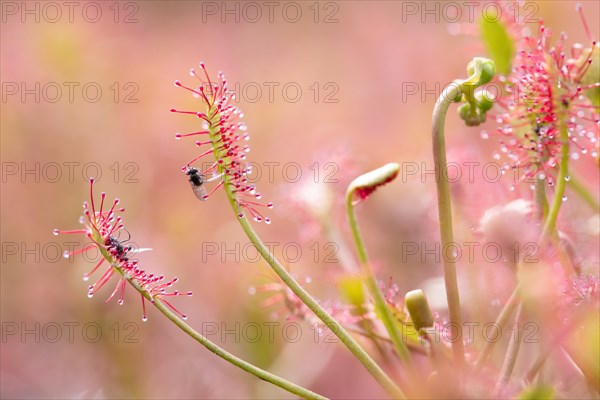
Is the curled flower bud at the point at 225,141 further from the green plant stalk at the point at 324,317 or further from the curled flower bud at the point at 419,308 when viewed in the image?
the curled flower bud at the point at 419,308

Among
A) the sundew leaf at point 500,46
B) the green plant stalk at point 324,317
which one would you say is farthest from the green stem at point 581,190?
the green plant stalk at point 324,317

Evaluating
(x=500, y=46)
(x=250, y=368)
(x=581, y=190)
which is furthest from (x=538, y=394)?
(x=500, y=46)

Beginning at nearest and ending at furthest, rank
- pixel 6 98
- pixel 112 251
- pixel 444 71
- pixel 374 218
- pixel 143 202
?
1. pixel 112 251
2. pixel 374 218
3. pixel 143 202
4. pixel 6 98
5. pixel 444 71

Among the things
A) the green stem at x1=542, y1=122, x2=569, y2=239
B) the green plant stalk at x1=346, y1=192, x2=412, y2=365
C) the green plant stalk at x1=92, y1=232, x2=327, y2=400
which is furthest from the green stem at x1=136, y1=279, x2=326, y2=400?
the green stem at x1=542, y1=122, x2=569, y2=239

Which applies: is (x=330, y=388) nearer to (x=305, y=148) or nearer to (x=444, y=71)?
(x=305, y=148)

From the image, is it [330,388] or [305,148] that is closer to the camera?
[330,388]

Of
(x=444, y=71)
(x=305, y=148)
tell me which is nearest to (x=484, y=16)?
(x=305, y=148)
